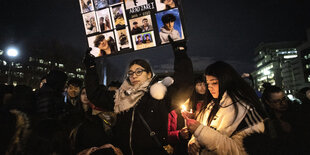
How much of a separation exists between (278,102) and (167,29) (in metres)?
2.59

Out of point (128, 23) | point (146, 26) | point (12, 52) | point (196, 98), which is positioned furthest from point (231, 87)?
point (12, 52)

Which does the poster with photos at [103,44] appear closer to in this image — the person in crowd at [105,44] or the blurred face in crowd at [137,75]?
the person in crowd at [105,44]

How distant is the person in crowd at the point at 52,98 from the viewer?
7.48 feet

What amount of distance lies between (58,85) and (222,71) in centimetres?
240

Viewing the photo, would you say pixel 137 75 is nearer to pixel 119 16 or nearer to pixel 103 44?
pixel 103 44

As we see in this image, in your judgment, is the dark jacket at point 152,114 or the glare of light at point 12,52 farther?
the glare of light at point 12,52

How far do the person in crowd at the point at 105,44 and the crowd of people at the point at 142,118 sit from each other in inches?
48.2

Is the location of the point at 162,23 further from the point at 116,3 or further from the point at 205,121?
the point at 205,121

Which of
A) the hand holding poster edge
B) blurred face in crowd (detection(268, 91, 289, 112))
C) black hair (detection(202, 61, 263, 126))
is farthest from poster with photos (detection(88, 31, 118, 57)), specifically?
blurred face in crowd (detection(268, 91, 289, 112))

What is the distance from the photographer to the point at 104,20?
13.1 feet

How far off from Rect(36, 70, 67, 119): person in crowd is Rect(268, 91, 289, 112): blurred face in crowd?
3.74 m

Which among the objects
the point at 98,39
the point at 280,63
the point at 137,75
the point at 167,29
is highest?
the point at 98,39

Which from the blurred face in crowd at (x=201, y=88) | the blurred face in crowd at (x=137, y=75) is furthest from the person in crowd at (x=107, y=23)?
the blurred face in crowd at (x=201, y=88)

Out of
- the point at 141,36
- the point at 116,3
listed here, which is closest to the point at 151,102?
the point at 141,36
